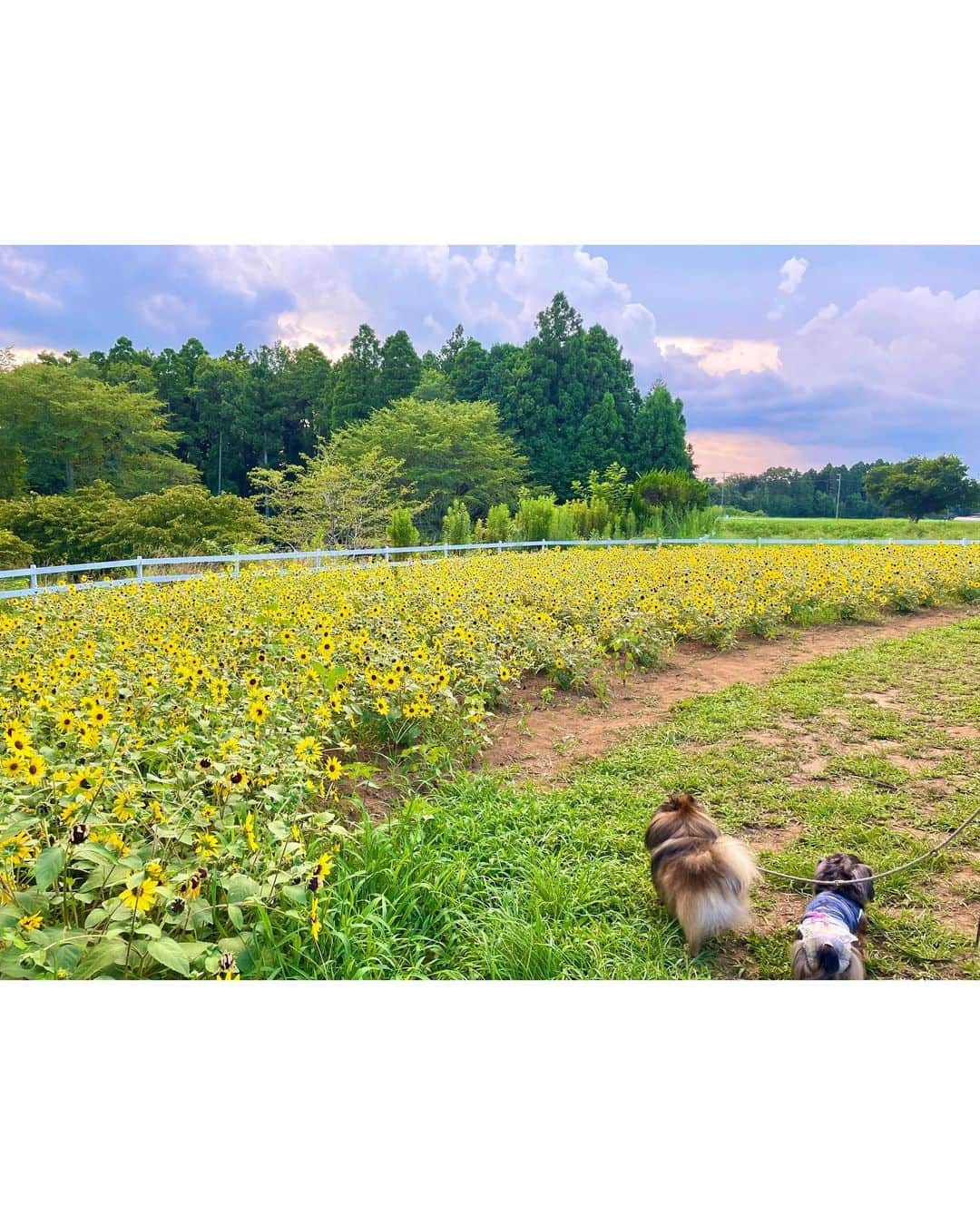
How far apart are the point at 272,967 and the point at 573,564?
18.8ft

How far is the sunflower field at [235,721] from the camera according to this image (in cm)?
141

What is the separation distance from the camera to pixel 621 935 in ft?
5.81

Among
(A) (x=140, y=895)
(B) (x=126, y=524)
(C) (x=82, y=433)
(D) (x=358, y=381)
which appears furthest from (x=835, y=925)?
(D) (x=358, y=381)

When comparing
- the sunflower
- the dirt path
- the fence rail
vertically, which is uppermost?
the fence rail

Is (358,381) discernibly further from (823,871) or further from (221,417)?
(823,871)

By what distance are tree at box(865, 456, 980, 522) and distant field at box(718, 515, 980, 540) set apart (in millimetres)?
229

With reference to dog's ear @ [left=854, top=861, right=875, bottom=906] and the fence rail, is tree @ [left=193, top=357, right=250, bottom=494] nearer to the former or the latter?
the fence rail

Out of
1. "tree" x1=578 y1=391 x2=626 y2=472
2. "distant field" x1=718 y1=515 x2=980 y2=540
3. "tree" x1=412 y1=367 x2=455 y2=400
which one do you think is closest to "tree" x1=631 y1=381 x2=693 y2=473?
"tree" x1=578 y1=391 x2=626 y2=472

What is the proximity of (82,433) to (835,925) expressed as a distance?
10.4m

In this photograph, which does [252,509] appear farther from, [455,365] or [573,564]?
[455,365]

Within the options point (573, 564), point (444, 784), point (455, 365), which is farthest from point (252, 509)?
point (444, 784)

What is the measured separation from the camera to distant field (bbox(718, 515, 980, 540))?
11906 mm

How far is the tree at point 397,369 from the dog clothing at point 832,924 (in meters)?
15.8

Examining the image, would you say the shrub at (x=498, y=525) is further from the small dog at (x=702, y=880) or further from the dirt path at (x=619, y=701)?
the small dog at (x=702, y=880)
